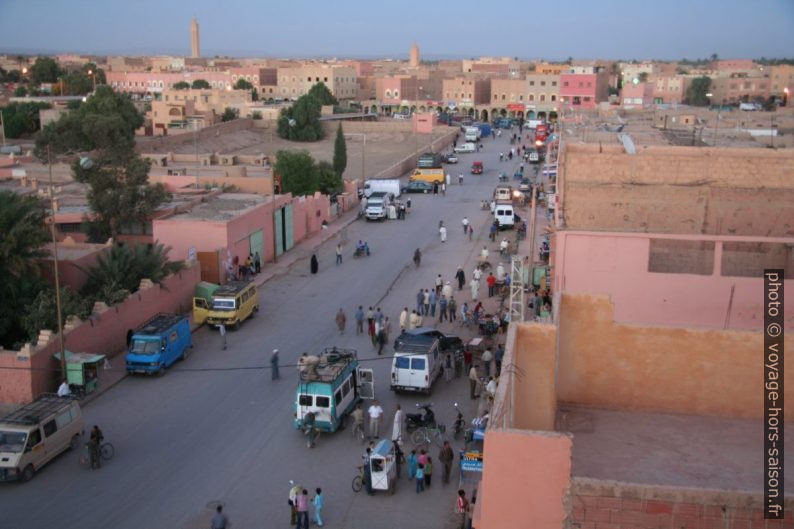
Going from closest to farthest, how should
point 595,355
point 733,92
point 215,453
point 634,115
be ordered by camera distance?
point 595,355, point 215,453, point 634,115, point 733,92

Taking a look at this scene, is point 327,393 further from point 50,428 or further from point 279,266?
point 279,266

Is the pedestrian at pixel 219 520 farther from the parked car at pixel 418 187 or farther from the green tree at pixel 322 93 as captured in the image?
the green tree at pixel 322 93

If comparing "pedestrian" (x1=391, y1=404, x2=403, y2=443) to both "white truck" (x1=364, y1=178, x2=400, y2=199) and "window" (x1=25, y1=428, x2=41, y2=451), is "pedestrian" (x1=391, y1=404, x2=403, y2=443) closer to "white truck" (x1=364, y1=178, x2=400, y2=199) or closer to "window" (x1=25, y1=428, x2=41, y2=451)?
"window" (x1=25, y1=428, x2=41, y2=451)

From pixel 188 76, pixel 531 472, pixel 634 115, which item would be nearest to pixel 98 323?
pixel 531 472

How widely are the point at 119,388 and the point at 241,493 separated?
5102 millimetres

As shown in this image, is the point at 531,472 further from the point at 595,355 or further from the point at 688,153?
the point at 688,153

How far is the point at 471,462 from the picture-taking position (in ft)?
40.2

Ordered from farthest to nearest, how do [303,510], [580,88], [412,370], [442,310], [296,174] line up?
[580,88], [296,174], [442,310], [412,370], [303,510]

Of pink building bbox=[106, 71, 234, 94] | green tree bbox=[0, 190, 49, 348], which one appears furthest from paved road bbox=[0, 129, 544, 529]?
pink building bbox=[106, 71, 234, 94]

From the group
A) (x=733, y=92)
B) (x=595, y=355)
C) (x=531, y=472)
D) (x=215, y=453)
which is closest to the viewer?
(x=531, y=472)

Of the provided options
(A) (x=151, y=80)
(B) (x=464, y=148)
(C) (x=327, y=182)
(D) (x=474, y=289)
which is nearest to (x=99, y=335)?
(D) (x=474, y=289)

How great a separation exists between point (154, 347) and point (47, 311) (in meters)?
2.28

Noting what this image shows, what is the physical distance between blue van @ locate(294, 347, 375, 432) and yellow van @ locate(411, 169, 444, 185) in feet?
99.8

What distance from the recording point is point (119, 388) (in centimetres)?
1620
